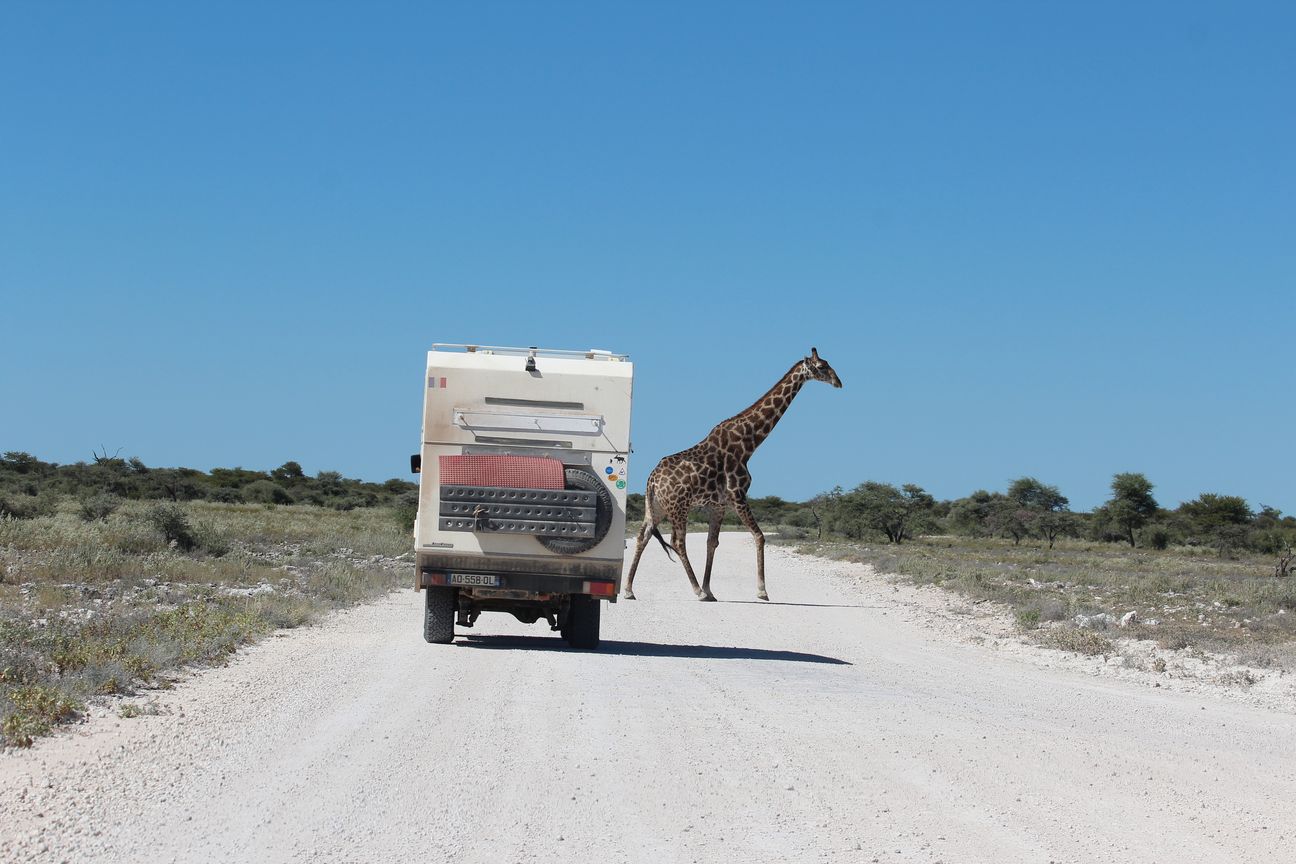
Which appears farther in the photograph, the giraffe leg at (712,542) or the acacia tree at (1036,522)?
the acacia tree at (1036,522)

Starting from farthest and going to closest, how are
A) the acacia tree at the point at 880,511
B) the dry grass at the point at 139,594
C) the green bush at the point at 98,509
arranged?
the acacia tree at the point at 880,511 → the green bush at the point at 98,509 → the dry grass at the point at 139,594

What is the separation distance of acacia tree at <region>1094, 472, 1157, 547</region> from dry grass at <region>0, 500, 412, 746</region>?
45661 millimetres

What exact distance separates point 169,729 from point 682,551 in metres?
14.4

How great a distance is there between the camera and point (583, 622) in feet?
50.8

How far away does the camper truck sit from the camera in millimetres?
14844

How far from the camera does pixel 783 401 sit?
23.6 m

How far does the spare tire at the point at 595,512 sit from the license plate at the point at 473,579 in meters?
0.65

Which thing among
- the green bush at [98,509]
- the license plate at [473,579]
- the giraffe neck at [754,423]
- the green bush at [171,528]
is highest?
the giraffe neck at [754,423]

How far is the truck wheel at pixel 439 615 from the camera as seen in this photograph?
15.3 meters

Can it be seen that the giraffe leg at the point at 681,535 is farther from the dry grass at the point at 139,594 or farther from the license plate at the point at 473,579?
the license plate at the point at 473,579

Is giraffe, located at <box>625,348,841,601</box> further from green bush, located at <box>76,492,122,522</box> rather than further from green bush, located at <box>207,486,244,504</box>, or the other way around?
green bush, located at <box>207,486,244,504</box>

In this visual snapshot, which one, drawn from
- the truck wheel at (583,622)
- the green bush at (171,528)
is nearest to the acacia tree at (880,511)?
the green bush at (171,528)

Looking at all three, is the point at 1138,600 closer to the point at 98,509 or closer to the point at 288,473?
the point at 98,509

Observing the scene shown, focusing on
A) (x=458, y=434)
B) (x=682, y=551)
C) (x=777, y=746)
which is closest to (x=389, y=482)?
(x=682, y=551)
